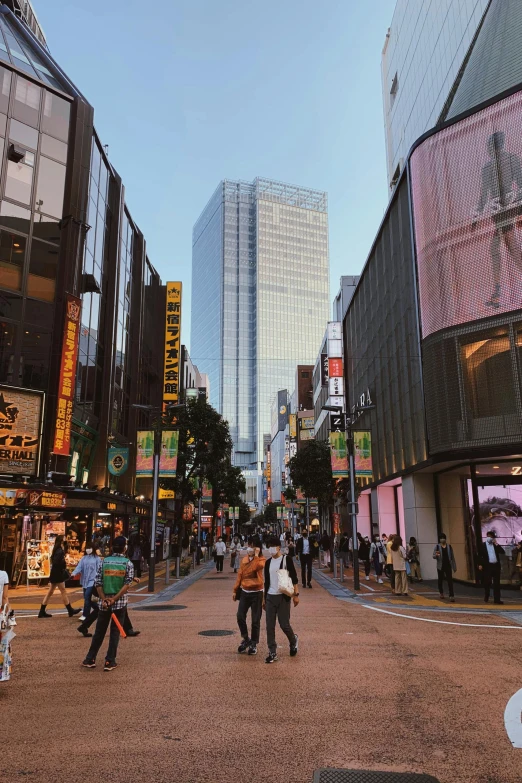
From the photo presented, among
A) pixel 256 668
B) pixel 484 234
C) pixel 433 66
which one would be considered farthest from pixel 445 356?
pixel 433 66

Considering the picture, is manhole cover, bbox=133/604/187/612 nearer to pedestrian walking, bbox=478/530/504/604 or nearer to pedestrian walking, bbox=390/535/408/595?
pedestrian walking, bbox=390/535/408/595

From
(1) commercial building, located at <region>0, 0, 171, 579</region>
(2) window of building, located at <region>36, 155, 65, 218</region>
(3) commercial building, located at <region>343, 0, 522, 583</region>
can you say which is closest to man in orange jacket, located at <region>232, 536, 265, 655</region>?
(3) commercial building, located at <region>343, 0, 522, 583</region>

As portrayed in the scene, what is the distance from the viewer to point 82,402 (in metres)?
30.2

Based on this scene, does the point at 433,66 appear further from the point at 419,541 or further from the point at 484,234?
the point at 419,541

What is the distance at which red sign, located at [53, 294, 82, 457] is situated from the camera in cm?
2495

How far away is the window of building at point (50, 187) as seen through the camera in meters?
27.7

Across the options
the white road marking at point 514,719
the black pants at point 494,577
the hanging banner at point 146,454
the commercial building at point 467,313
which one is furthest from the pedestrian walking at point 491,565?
the hanging banner at point 146,454

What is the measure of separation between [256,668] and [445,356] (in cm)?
1562

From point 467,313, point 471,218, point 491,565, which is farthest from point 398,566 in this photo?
point 471,218

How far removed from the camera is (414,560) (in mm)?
23625

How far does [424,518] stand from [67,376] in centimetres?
1662

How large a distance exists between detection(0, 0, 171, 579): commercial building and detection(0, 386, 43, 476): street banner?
43 millimetres

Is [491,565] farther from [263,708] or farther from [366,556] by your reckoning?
[263,708]

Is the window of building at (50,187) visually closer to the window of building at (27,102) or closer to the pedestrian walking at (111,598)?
the window of building at (27,102)
